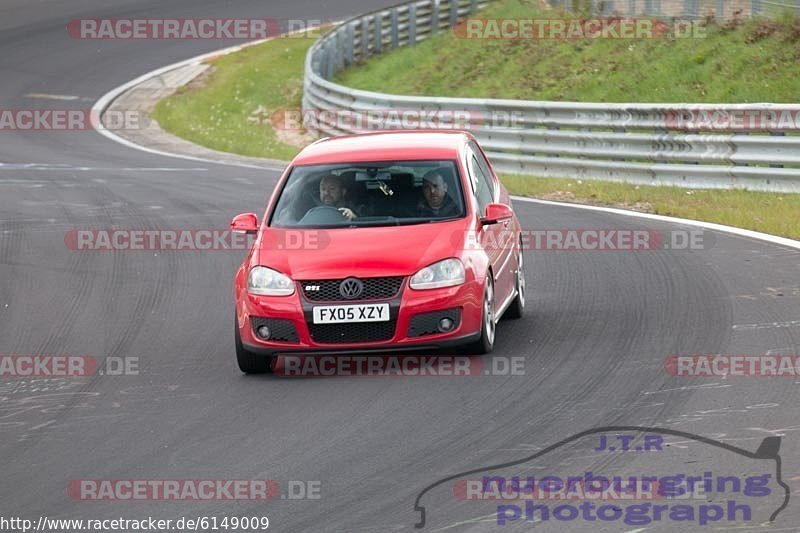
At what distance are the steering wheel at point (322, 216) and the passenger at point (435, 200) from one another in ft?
1.91

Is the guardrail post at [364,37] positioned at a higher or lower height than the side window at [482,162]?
lower

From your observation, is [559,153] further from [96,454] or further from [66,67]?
[66,67]

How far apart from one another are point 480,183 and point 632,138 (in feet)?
28.9

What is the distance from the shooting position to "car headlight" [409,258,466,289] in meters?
9.86

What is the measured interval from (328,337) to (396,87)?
2270 centimetres

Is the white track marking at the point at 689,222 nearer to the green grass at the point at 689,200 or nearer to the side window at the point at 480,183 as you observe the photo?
the green grass at the point at 689,200

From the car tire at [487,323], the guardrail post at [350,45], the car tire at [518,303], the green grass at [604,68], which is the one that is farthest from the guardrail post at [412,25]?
the car tire at [487,323]

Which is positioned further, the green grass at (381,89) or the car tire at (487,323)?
the green grass at (381,89)

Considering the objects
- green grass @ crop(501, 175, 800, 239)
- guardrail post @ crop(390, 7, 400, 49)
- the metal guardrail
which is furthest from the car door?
guardrail post @ crop(390, 7, 400, 49)

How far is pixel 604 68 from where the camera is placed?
27188 millimetres

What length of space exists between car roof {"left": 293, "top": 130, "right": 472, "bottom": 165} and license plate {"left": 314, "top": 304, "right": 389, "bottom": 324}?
1673mm

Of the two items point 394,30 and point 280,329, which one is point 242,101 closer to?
point 394,30

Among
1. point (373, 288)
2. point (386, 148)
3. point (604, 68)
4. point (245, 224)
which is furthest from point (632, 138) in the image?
point (373, 288)

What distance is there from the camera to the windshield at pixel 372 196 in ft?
35.1
